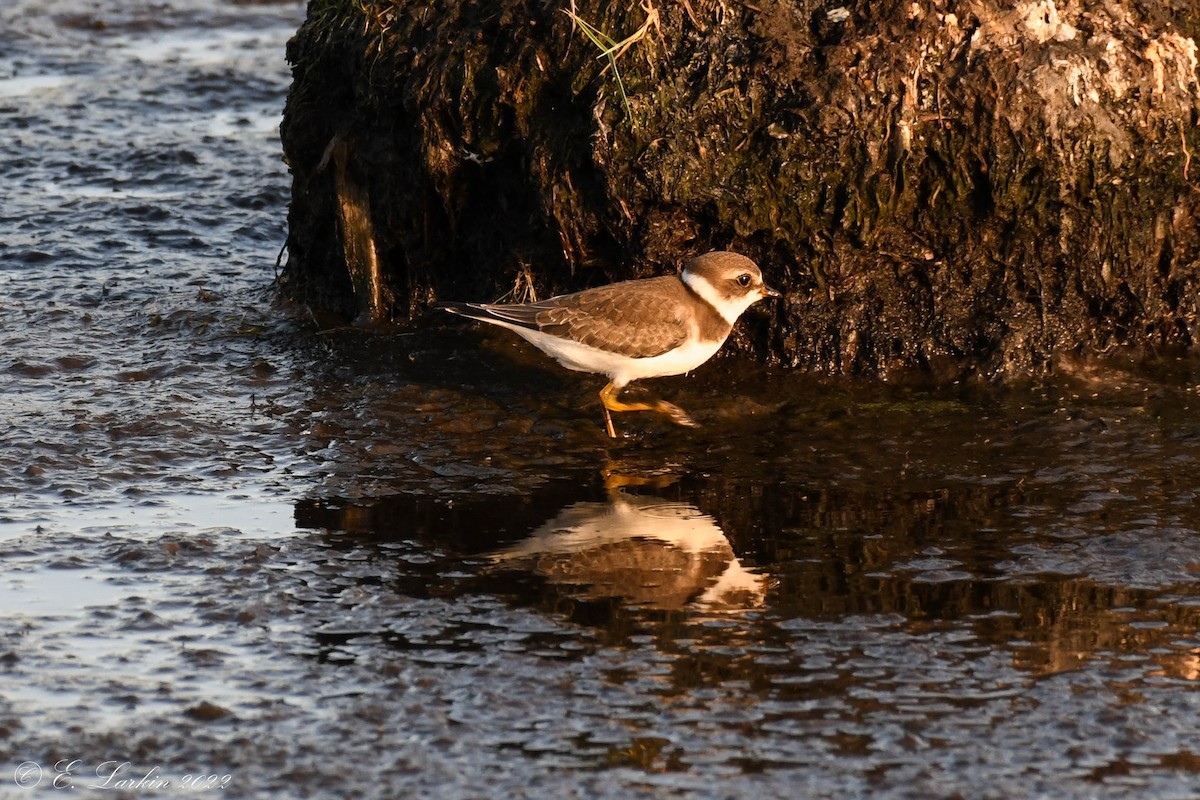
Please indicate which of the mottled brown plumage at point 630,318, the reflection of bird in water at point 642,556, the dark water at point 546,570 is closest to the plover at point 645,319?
the mottled brown plumage at point 630,318

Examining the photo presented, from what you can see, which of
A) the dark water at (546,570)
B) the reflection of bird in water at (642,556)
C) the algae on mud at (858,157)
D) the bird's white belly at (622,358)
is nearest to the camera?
the dark water at (546,570)

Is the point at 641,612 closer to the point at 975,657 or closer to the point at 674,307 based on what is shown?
the point at 975,657

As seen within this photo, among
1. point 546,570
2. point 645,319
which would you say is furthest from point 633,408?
point 546,570

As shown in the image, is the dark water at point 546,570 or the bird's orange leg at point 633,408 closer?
the dark water at point 546,570

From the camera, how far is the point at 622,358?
8.22 meters

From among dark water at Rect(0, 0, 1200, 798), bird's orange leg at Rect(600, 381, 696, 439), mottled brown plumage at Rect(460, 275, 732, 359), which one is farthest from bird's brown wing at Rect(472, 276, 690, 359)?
dark water at Rect(0, 0, 1200, 798)

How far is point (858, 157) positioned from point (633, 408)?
1821 mm

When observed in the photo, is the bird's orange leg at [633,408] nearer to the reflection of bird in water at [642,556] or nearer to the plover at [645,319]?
the plover at [645,319]

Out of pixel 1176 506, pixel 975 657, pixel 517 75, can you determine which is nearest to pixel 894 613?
pixel 975 657

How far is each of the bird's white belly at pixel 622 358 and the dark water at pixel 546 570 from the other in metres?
0.30

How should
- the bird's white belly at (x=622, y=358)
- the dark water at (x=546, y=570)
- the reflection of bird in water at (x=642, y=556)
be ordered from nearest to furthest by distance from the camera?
the dark water at (x=546, y=570) < the reflection of bird in water at (x=642, y=556) < the bird's white belly at (x=622, y=358)

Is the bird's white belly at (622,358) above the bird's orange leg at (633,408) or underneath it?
above

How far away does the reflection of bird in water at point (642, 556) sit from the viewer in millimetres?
6312

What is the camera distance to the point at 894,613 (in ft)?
19.9
